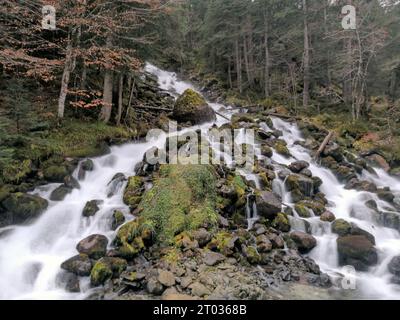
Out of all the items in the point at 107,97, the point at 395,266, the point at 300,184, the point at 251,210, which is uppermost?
the point at 107,97

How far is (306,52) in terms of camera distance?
71.7ft

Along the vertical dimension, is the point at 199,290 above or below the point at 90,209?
below

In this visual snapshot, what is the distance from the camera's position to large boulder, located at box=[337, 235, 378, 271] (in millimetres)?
8328

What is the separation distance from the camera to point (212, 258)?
24.2ft

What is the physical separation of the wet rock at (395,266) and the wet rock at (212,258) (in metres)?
4.39

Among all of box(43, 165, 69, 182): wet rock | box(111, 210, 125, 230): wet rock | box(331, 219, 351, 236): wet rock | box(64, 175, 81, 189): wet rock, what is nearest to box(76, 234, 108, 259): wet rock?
box(111, 210, 125, 230): wet rock

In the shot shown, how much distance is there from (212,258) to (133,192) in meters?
3.49

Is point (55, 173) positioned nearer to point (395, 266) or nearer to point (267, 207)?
point (267, 207)

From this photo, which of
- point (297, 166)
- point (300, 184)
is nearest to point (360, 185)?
point (297, 166)

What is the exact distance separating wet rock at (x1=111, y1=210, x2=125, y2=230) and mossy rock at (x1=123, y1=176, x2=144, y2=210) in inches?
18.9

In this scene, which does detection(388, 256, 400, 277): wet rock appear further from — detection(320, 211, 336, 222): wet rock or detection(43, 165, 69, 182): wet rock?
detection(43, 165, 69, 182): wet rock

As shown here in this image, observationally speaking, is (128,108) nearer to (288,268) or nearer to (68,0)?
(68,0)
